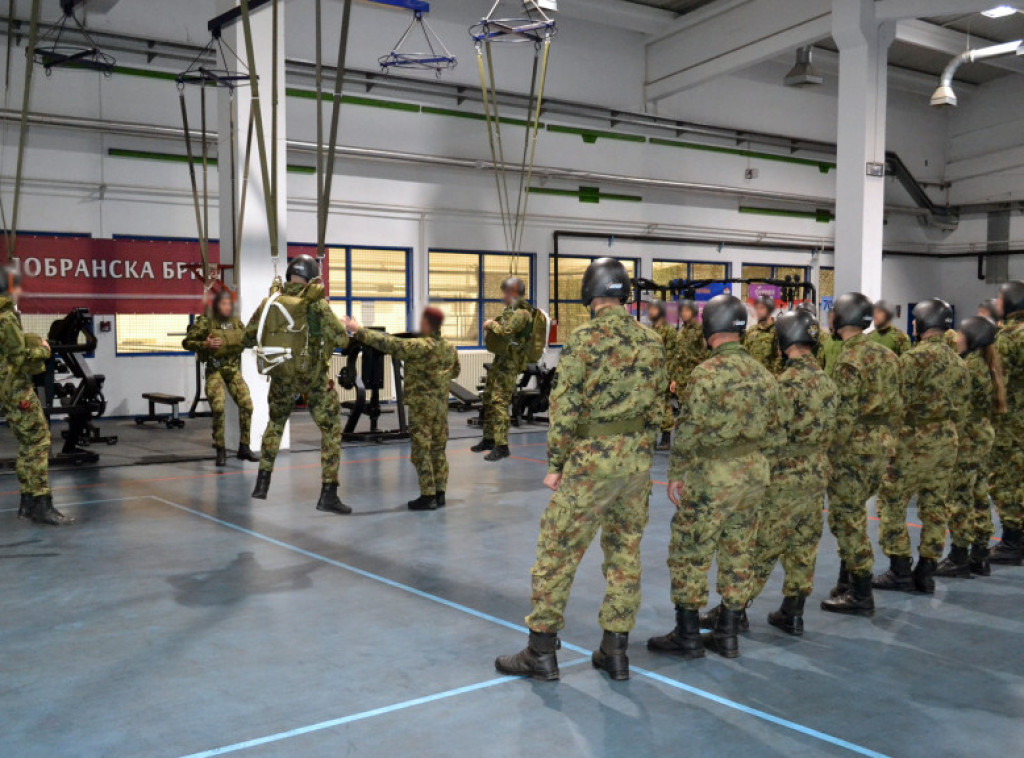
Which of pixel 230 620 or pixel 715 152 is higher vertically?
pixel 715 152

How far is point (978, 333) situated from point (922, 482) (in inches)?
44.4

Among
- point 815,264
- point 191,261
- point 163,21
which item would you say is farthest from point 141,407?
point 815,264

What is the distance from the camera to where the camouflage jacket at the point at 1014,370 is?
627 centimetres

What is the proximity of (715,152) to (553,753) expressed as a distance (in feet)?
61.9

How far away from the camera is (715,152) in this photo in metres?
20.6

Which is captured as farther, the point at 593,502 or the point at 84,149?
the point at 84,149

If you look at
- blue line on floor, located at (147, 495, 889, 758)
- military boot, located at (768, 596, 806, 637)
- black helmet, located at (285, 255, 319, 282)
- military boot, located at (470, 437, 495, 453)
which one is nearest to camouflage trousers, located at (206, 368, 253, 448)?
blue line on floor, located at (147, 495, 889, 758)

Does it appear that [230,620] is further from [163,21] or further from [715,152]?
[715,152]

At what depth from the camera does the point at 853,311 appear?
17.0ft

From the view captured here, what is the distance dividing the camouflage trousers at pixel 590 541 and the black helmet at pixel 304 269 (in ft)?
12.0

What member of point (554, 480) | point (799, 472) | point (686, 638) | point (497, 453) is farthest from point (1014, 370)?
point (497, 453)

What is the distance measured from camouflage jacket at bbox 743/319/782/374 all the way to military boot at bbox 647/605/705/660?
17.9 feet

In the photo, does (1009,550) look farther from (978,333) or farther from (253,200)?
(253,200)

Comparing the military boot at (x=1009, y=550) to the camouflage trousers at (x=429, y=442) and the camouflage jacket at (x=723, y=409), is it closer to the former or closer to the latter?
the camouflage jacket at (x=723, y=409)
